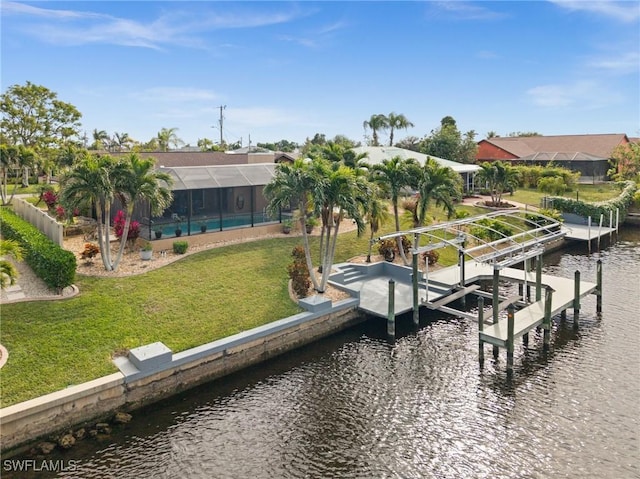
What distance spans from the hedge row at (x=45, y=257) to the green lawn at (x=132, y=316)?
36.1 inches

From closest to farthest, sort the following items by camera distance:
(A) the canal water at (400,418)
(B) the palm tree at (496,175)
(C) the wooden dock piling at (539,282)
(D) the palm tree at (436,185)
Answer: (A) the canal water at (400,418) → (C) the wooden dock piling at (539,282) → (D) the palm tree at (436,185) → (B) the palm tree at (496,175)

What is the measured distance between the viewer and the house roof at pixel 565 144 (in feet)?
196

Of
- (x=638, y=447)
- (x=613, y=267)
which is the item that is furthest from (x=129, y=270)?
(x=613, y=267)

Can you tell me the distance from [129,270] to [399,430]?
13.2 m

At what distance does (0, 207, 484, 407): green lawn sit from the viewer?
485 inches

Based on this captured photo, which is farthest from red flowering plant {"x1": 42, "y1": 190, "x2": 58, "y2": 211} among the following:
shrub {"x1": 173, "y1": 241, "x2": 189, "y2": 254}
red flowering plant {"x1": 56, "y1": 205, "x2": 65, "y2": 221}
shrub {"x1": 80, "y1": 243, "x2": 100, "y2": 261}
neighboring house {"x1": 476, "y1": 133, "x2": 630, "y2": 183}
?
neighboring house {"x1": 476, "y1": 133, "x2": 630, "y2": 183}

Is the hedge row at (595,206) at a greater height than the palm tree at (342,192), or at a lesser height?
lesser

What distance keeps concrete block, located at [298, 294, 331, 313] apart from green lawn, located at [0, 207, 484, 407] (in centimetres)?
36

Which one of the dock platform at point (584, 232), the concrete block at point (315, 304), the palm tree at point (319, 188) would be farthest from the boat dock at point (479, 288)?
the dock platform at point (584, 232)

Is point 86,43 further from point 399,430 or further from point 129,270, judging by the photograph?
point 399,430

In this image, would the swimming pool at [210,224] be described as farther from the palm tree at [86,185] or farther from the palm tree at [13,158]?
the palm tree at [13,158]

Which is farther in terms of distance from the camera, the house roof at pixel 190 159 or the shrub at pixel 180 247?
the house roof at pixel 190 159

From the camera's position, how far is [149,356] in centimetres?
1279

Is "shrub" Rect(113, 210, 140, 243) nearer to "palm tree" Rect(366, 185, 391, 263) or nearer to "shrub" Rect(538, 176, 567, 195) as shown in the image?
"palm tree" Rect(366, 185, 391, 263)
